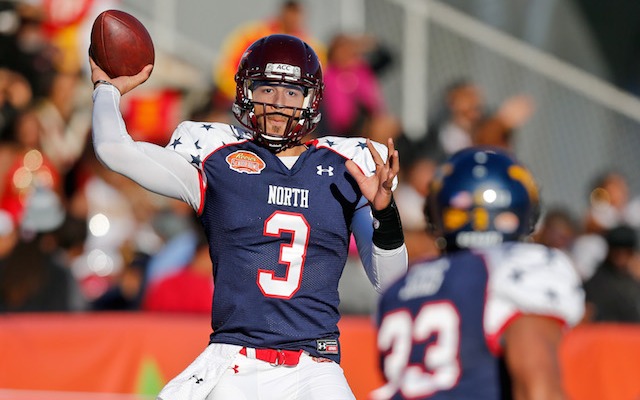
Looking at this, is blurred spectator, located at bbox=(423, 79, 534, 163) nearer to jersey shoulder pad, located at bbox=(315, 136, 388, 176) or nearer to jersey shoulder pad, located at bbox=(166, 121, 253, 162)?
jersey shoulder pad, located at bbox=(315, 136, 388, 176)

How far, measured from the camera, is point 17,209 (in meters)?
9.55

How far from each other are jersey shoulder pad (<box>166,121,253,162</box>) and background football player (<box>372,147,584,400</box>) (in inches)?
56.2

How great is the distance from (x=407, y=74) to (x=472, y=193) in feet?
28.2

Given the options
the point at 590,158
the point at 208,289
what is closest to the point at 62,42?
the point at 208,289

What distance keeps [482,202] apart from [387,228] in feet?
3.65

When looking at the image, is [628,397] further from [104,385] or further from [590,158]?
[590,158]

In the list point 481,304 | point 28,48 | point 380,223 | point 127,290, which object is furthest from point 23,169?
point 481,304

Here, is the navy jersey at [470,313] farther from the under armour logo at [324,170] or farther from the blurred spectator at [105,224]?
the blurred spectator at [105,224]

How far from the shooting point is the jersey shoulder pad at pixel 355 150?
5.18 meters

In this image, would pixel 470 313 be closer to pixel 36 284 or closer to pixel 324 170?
pixel 324 170

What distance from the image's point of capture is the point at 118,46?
5.07 meters

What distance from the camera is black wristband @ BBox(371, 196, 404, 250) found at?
4.86 metres

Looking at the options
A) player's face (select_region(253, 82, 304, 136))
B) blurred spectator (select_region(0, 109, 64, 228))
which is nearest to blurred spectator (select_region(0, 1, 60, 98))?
blurred spectator (select_region(0, 109, 64, 228))

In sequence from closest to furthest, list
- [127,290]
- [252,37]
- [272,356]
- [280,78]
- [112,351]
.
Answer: [272,356] → [280,78] → [112,351] → [127,290] → [252,37]
